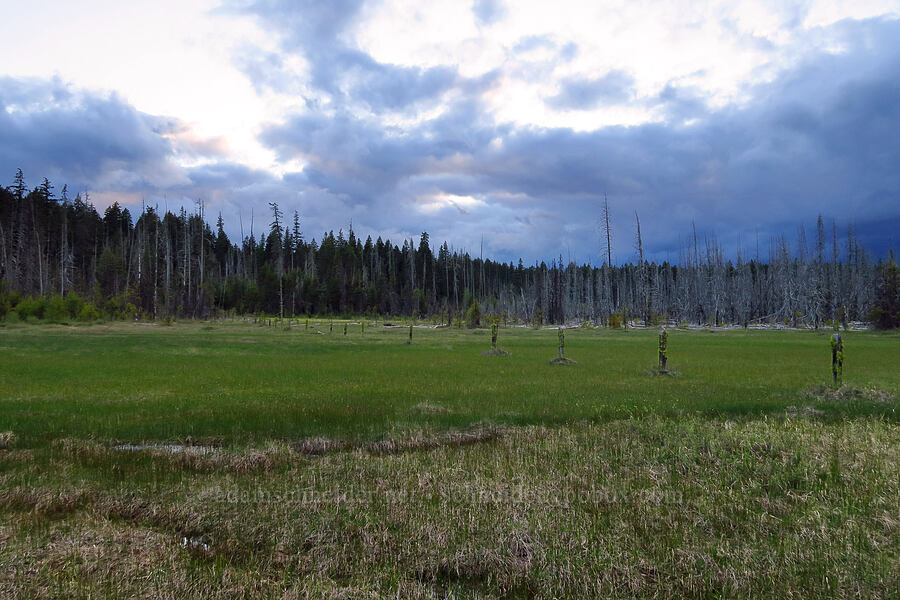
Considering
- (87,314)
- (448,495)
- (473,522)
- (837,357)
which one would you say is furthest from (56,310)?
(837,357)

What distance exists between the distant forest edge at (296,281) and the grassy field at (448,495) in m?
65.6

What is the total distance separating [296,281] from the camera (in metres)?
115

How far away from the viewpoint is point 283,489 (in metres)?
8.46

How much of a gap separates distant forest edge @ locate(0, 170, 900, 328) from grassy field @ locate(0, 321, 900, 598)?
6558cm

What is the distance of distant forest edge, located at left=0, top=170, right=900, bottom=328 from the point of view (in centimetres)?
8644

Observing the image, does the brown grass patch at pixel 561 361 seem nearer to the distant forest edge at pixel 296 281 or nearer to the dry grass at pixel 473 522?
the dry grass at pixel 473 522

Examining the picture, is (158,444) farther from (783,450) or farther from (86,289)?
(86,289)

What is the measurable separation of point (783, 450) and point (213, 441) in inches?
530

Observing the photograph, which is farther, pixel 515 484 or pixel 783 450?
pixel 783 450

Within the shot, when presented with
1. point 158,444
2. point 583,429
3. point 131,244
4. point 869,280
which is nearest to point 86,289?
point 131,244

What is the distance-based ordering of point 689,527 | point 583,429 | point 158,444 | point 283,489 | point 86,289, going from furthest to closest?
point 86,289 → point 583,429 → point 158,444 → point 283,489 → point 689,527

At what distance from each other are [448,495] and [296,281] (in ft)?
374

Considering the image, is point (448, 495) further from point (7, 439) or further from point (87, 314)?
point (87, 314)

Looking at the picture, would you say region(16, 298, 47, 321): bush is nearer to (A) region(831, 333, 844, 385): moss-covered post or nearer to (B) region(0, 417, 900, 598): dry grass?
(B) region(0, 417, 900, 598): dry grass
